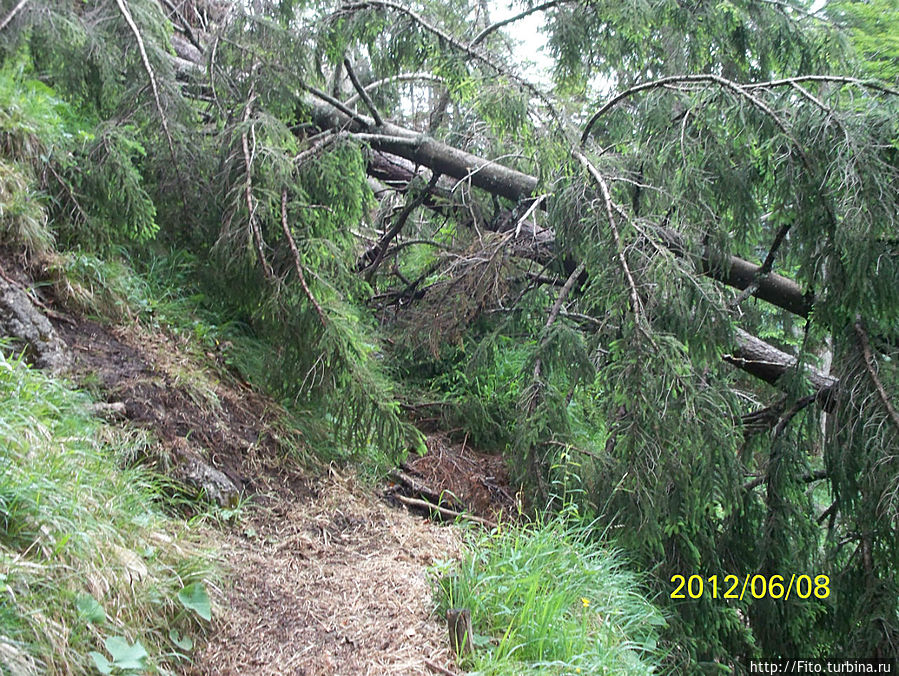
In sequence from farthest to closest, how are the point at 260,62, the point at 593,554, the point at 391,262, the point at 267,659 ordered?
the point at 391,262 → the point at 260,62 → the point at 593,554 → the point at 267,659

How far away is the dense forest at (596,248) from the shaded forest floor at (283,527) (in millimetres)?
351

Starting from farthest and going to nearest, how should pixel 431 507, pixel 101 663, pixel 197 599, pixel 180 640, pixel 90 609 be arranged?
1. pixel 431 507
2. pixel 197 599
3. pixel 180 640
4. pixel 90 609
5. pixel 101 663

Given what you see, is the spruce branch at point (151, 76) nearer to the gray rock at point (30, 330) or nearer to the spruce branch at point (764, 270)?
the gray rock at point (30, 330)

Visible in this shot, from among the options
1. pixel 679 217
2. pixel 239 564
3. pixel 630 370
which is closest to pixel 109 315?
pixel 239 564

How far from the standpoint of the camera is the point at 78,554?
2.17m

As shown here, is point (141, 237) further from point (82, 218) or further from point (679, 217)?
point (679, 217)

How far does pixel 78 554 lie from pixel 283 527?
4.26 ft

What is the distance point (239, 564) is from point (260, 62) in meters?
3.27

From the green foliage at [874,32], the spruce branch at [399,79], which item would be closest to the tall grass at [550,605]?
the spruce branch at [399,79]

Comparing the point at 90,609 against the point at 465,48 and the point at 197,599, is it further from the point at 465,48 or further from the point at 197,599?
the point at 465,48

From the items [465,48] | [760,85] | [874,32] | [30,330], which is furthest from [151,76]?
[874,32]

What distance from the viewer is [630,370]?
3.37 metres
